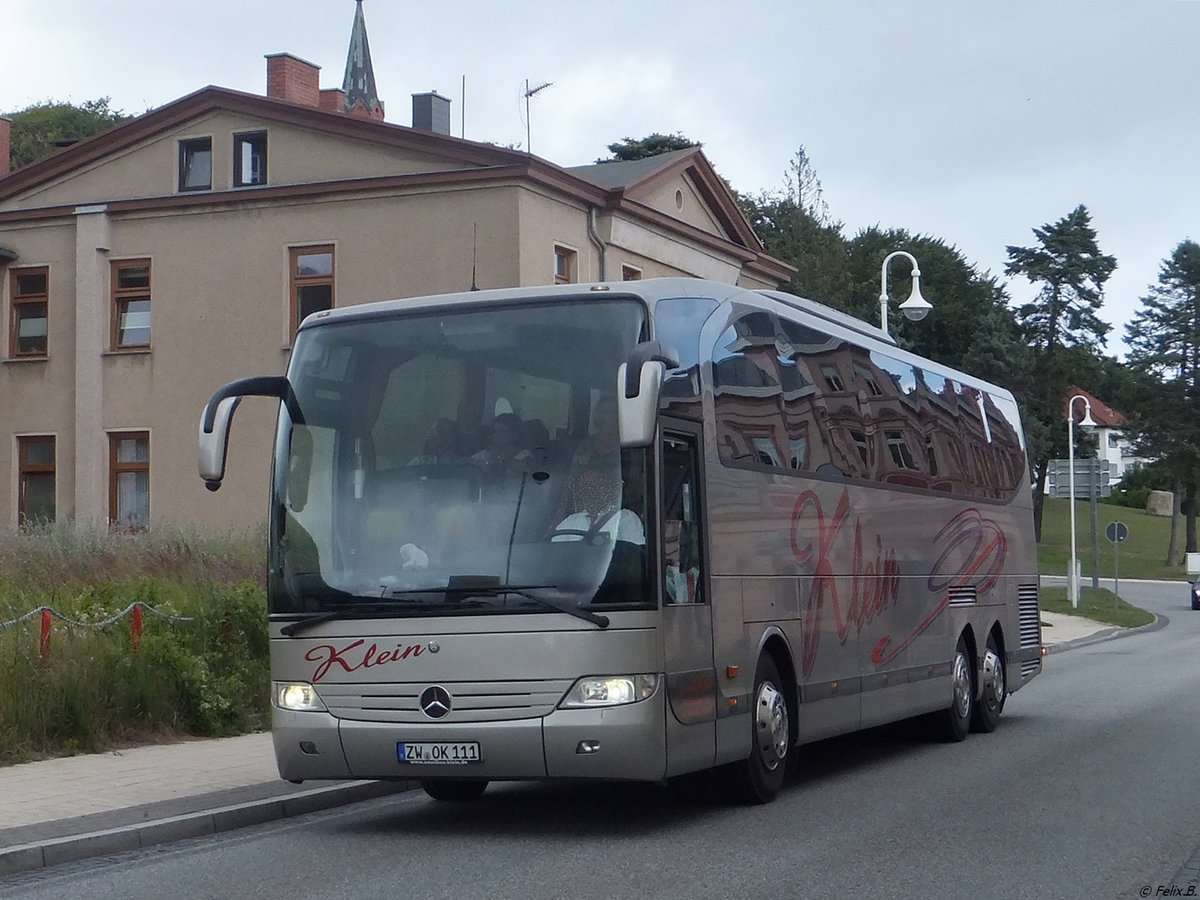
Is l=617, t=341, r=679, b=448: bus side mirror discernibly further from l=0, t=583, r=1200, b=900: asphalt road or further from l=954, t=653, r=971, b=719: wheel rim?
l=954, t=653, r=971, b=719: wheel rim

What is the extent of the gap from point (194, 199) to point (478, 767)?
94.8 ft

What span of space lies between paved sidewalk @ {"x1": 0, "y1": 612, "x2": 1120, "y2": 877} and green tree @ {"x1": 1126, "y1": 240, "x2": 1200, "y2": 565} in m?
81.3

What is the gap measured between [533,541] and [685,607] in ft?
3.35

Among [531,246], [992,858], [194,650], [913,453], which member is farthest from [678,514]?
[531,246]

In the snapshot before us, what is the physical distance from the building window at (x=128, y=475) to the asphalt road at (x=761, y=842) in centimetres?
2549

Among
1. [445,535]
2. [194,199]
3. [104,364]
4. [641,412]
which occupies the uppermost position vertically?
[194,199]

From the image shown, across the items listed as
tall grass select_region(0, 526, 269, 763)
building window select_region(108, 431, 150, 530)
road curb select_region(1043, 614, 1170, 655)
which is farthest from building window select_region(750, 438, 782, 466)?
building window select_region(108, 431, 150, 530)

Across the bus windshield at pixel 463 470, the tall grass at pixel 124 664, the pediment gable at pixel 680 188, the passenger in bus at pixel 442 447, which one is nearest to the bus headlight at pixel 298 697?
the bus windshield at pixel 463 470

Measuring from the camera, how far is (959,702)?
1638 cm

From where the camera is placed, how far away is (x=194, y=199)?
121 feet

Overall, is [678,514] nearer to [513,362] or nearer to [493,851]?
[513,362]

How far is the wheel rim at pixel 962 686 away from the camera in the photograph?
16281 millimetres

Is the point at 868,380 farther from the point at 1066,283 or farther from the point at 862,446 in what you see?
the point at 1066,283

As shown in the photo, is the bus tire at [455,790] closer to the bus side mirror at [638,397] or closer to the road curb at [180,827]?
the road curb at [180,827]
